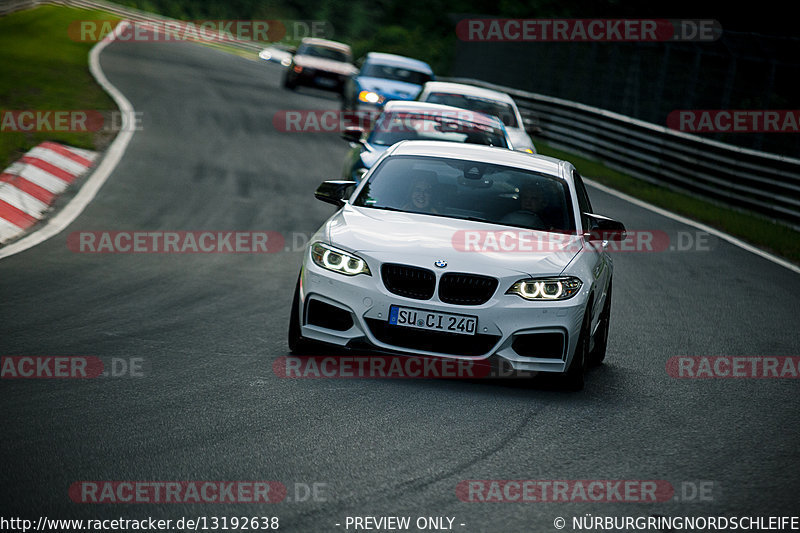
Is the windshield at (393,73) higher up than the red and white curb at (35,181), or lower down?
lower down

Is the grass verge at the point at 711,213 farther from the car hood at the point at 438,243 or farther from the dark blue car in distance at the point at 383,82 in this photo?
the car hood at the point at 438,243

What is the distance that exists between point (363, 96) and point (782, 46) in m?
8.94

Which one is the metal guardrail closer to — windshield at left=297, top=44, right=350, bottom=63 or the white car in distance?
the white car in distance

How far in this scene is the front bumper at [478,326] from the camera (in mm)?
6867

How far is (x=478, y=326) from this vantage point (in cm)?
686

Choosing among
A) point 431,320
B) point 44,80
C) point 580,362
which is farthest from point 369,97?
point 431,320

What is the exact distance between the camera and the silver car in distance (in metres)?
6.89

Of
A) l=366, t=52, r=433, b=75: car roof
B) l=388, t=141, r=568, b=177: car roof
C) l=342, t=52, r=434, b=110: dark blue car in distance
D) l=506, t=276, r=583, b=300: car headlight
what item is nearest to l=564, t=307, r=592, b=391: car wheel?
l=506, t=276, r=583, b=300: car headlight

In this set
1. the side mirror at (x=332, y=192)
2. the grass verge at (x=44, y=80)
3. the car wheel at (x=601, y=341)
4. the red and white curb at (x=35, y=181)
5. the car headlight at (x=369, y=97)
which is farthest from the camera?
the car headlight at (x=369, y=97)

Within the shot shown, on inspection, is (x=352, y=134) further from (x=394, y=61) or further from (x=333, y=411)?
(x=394, y=61)

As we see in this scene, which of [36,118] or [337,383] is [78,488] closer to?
[337,383]

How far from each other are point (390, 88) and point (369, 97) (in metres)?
0.77

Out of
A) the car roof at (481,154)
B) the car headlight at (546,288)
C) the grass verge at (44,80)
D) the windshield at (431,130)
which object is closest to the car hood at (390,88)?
the grass verge at (44,80)

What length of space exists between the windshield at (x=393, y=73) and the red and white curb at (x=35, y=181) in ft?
33.2
